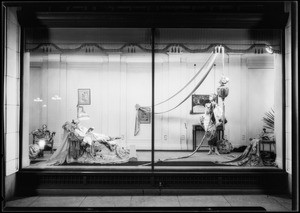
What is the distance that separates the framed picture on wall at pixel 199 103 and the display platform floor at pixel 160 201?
2.93 m

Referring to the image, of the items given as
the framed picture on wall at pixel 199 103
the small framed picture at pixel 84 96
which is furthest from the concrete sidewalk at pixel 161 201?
the framed picture on wall at pixel 199 103

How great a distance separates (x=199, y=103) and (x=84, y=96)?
3.19 meters

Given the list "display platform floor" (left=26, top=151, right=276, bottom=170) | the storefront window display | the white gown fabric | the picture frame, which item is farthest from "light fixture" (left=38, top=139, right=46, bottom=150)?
the picture frame

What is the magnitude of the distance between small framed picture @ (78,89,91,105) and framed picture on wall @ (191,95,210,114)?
2.91m

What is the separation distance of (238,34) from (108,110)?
3609 mm

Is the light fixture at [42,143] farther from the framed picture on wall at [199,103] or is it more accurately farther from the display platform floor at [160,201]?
the framed picture on wall at [199,103]

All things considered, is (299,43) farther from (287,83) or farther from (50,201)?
(50,201)

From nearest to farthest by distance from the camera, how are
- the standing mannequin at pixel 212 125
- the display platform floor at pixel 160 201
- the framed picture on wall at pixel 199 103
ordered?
the display platform floor at pixel 160 201, the standing mannequin at pixel 212 125, the framed picture on wall at pixel 199 103

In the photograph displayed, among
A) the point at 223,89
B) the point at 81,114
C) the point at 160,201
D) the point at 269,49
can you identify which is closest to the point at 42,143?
the point at 81,114

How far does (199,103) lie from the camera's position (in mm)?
7934

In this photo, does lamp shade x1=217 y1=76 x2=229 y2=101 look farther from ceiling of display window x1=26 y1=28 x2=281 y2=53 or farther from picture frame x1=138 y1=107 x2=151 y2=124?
picture frame x1=138 y1=107 x2=151 y2=124

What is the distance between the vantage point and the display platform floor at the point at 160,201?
510 centimetres

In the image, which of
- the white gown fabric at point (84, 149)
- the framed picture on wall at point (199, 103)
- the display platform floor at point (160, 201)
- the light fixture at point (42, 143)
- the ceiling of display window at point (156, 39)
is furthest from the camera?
the framed picture on wall at point (199, 103)

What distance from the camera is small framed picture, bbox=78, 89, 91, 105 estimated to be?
7.09 m
